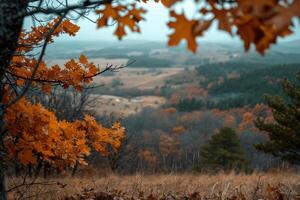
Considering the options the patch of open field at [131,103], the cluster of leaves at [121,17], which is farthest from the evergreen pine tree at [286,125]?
the patch of open field at [131,103]

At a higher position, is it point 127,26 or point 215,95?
point 127,26

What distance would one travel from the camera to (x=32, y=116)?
3564 millimetres

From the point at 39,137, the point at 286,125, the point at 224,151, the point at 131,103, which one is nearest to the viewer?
the point at 39,137

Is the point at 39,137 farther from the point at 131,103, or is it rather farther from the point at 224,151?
the point at 131,103

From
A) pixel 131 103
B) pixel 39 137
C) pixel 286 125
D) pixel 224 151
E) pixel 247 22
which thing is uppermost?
pixel 247 22

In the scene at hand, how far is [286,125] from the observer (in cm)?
1609

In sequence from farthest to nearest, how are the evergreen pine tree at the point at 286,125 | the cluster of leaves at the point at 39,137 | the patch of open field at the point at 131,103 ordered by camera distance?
1. the patch of open field at the point at 131,103
2. the evergreen pine tree at the point at 286,125
3. the cluster of leaves at the point at 39,137

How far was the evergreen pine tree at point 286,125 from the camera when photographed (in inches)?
626

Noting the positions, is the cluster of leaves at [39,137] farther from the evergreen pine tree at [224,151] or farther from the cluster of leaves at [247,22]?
the evergreen pine tree at [224,151]

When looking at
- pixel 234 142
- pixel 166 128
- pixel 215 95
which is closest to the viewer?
pixel 234 142

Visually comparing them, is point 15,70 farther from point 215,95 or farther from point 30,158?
point 215,95

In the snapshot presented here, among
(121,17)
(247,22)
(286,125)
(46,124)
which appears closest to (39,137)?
(46,124)

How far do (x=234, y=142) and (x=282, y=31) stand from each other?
33.5 meters

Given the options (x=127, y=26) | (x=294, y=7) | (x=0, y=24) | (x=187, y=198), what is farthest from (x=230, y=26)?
(x=187, y=198)
